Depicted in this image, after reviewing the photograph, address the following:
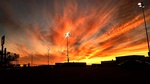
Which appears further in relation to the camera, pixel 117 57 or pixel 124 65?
pixel 117 57

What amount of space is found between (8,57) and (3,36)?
19072mm

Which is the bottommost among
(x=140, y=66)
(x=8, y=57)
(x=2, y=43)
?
(x=140, y=66)

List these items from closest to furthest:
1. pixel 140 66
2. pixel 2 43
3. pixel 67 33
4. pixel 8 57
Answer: pixel 140 66, pixel 67 33, pixel 2 43, pixel 8 57

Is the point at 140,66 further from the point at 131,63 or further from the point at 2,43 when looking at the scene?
the point at 2,43

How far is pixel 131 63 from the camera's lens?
24578 mm

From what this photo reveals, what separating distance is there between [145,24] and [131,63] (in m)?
21.3

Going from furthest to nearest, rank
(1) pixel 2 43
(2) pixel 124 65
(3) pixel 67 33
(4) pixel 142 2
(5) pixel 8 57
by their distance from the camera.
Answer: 1. (5) pixel 8 57
2. (1) pixel 2 43
3. (3) pixel 67 33
4. (4) pixel 142 2
5. (2) pixel 124 65

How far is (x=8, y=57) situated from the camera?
343 ft

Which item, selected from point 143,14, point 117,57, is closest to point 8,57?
point 117,57

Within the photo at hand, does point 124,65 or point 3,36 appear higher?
point 3,36

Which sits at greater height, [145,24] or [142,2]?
[142,2]

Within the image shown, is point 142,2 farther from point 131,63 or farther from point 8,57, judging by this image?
point 8,57

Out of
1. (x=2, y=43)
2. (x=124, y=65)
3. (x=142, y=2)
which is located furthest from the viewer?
(x=2, y=43)

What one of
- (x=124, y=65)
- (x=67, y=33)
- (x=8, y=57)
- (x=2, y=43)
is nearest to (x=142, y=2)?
(x=124, y=65)
